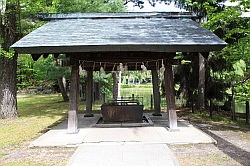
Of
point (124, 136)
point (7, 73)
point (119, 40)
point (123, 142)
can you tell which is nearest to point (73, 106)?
point (124, 136)

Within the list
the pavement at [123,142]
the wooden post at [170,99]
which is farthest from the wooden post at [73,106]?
the wooden post at [170,99]

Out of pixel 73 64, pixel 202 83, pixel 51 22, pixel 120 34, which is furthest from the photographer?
pixel 202 83

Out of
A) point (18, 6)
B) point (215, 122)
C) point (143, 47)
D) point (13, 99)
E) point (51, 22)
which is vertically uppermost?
point (18, 6)

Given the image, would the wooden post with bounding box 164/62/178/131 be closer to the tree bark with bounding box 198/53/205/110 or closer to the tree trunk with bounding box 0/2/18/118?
the tree bark with bounding box 198/53/205/110

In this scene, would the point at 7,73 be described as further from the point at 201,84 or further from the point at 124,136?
the point at 201,84

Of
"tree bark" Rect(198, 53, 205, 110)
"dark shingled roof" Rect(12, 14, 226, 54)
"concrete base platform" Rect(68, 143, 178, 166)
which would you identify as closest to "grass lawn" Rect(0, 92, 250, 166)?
"concrete base platform" Rect(68, 143, 178, 166)

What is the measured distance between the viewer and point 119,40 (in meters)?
6.32

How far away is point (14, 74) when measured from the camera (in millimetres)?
10797

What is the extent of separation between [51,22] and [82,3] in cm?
400

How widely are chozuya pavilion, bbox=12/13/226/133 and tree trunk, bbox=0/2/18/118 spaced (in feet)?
10.2

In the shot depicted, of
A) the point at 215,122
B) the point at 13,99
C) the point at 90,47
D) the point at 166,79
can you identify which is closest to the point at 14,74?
the point at 13,99

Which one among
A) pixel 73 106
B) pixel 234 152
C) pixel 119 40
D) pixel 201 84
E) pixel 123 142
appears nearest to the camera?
pixel 234 152

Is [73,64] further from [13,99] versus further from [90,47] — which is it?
[13,99]

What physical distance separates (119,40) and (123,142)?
2.48 m
